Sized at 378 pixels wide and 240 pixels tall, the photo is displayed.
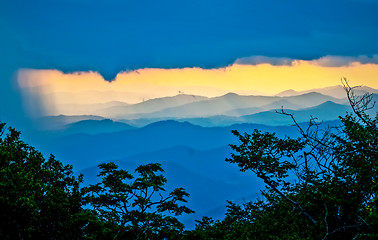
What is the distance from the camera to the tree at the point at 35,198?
15.3 meters

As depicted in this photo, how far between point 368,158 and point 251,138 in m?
5.54

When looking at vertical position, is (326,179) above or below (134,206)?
below

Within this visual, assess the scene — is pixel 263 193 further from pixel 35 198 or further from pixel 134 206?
pixel 35 198

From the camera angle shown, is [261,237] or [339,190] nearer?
[339,190]

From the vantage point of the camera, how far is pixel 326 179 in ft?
44.8

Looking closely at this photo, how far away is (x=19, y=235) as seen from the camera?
1571 centimetres

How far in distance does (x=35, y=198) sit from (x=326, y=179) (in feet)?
45.6

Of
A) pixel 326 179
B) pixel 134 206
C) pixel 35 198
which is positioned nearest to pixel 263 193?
pixel 326 179

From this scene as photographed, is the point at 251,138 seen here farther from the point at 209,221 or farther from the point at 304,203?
the point at 209,221

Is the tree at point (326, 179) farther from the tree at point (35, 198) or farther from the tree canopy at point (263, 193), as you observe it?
the tree at point (35, 198)

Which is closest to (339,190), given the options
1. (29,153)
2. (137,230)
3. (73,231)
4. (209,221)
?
(137,230)

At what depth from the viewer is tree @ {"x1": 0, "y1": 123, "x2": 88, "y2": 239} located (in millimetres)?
15273

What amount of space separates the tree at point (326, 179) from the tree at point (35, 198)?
7.27 metres

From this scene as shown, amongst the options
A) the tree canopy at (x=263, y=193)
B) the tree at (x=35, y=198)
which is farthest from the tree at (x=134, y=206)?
the tree at (x=35, y=198)
